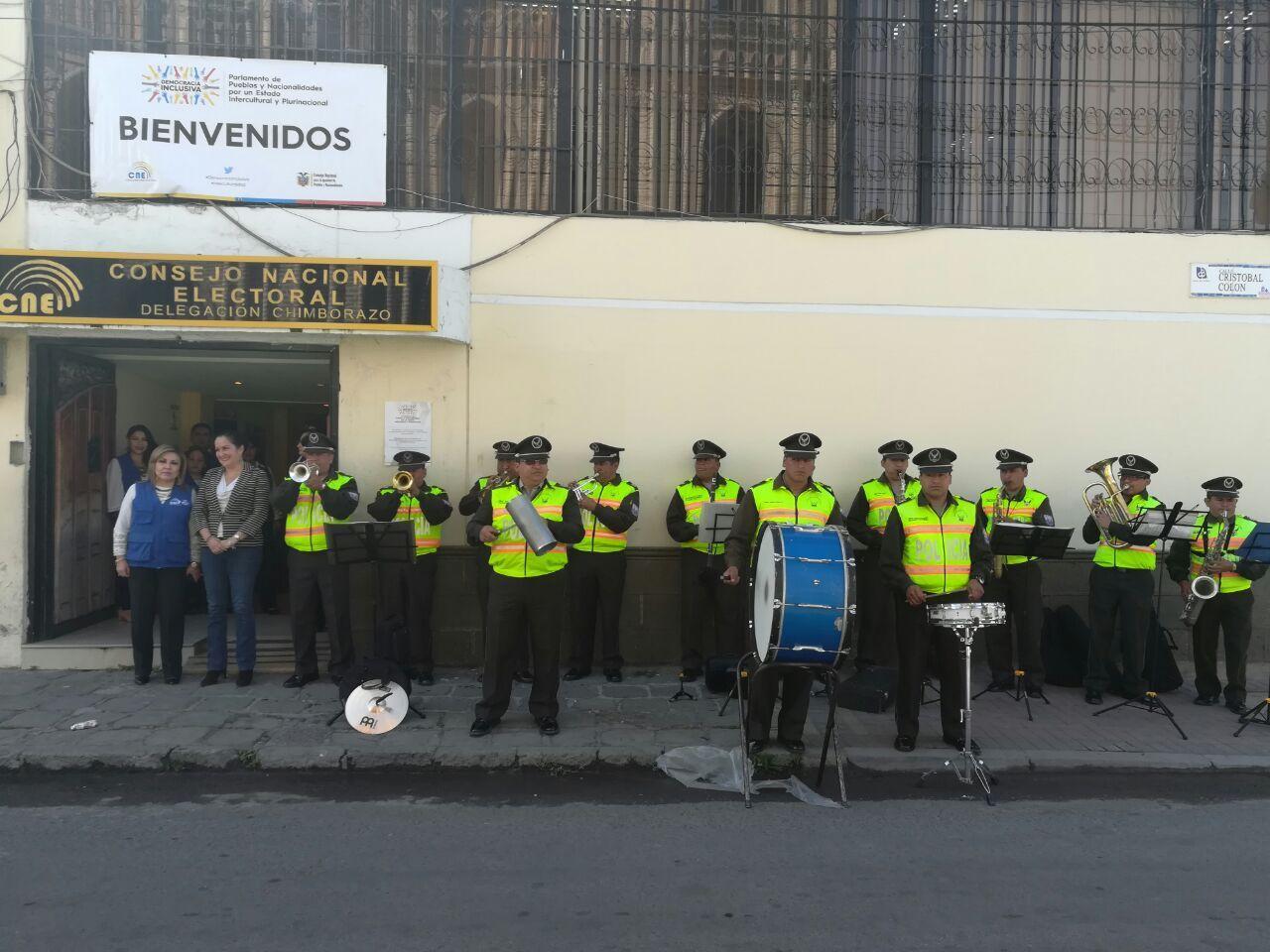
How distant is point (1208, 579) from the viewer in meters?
7.66

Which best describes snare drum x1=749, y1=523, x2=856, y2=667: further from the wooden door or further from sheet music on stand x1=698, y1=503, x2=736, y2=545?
the wooden door

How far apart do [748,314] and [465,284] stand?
2649 millimetres

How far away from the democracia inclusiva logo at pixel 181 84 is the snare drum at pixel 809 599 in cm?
686

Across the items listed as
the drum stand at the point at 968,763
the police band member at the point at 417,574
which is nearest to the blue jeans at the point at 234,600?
the police band member at the point at 417,574

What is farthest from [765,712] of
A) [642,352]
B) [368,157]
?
[368,157]

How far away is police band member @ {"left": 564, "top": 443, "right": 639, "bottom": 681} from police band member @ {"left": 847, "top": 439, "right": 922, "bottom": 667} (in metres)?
2.03

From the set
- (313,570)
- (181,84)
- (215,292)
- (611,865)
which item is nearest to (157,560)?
(313,570)

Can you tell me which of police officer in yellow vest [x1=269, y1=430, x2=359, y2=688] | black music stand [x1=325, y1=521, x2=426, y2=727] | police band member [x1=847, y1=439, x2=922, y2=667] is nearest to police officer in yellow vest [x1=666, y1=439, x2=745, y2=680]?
police band member [x1=847, y1=439, x2=922, y2=667]

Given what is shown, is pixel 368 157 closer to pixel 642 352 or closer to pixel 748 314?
pixel 642 352

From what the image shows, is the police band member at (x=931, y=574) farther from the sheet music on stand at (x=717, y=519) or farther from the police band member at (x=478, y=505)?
the police band member at (x=478, y=505)

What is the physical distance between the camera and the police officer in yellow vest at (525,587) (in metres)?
6.87

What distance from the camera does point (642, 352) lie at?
29.8 feet

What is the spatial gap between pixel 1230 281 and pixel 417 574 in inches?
323

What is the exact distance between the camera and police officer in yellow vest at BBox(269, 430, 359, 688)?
811cm
